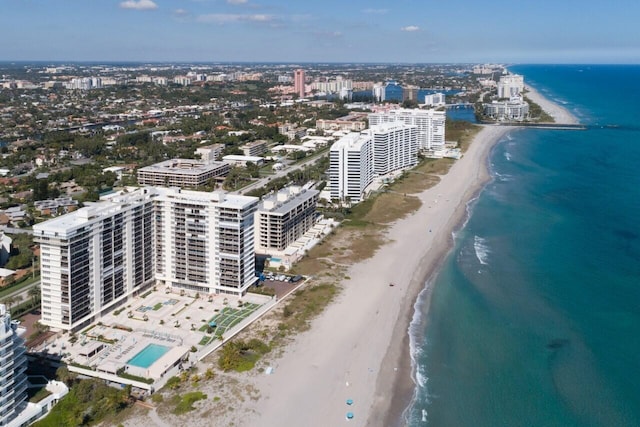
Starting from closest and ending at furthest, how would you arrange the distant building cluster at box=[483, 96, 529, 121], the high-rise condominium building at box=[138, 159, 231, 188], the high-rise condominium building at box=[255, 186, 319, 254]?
1. the high-rise condominium building at box=[255, 186, 319, 254]
2. the high-rise condominium building at box=[138, 159, 231, 188]
3. the distant building cluster at box=[483, 96, 529, 121]

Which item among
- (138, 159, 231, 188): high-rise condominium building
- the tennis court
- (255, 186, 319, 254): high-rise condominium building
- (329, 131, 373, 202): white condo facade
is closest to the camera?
the tennis court

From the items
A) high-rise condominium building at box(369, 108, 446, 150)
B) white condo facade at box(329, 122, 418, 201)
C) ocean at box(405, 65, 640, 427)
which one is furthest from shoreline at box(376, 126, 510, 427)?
high-rise condominium building at box(369, 108, 446, 150)

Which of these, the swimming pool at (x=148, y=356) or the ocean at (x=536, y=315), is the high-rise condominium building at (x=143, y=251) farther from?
the ocean at (x=536, y=315)

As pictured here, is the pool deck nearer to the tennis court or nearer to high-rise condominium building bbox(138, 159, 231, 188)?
the tennis court

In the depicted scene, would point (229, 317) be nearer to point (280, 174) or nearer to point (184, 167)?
point (184, 167)

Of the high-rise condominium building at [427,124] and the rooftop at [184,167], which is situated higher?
the high-rise condominium building at [427,124]

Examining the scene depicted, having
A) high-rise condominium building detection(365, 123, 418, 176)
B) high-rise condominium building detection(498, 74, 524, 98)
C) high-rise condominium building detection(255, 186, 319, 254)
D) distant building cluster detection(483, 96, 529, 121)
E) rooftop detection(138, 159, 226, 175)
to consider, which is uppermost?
high-rise condominium building detection(498, 74, 524, 98)

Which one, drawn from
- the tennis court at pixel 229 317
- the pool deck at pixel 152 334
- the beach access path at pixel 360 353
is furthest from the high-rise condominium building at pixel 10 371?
the tennis court at pixel 229 317
